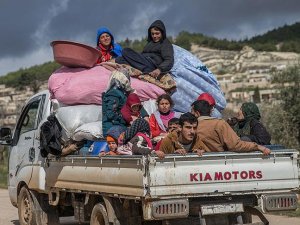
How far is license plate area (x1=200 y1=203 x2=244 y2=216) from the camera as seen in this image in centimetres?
689

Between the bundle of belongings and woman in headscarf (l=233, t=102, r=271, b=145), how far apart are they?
1169mm

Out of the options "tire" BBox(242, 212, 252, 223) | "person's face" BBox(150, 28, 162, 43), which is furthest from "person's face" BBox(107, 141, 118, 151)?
"person's face" BBox(150, 28, 162, 43)

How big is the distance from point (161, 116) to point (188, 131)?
1.47 meters

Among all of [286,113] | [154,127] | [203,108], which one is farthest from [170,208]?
[286,113]

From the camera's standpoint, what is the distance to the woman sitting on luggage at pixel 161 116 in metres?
8.52

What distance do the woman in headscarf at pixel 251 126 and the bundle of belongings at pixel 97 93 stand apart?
46.0 inches

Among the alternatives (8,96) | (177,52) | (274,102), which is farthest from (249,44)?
(177,52)

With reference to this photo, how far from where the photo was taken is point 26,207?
421 inches

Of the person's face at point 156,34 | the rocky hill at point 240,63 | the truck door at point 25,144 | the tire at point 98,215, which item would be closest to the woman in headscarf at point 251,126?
the tire at point 98,215

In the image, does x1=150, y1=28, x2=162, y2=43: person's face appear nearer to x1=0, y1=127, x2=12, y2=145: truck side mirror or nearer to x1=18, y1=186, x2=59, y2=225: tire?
x1=0, y1=127, x2=12, y2=145: truck side mirror

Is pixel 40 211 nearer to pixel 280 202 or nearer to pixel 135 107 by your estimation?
pixel 135 107

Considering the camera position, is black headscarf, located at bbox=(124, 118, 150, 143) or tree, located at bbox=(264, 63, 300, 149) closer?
black headscarf, located at bbox=(124, 118, 150, 143)

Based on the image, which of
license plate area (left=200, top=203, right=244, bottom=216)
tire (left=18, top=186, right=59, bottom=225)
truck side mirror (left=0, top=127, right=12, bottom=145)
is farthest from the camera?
truck side mirror (left=0, top=127, right=12, bottom=145)

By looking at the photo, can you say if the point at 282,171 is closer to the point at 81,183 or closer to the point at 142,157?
the point at 142,157
